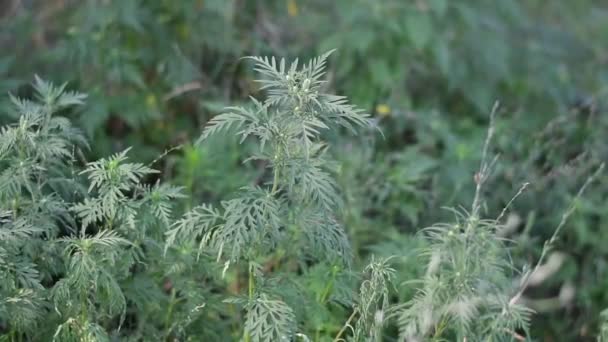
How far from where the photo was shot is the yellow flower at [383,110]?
479cm

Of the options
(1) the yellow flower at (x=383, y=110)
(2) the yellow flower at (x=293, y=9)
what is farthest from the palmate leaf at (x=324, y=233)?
(2) the yellow flower at (x=293, y=9)

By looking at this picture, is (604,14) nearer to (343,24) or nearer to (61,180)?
(343,24)

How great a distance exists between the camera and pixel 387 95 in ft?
16.8

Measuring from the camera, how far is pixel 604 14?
6.38m

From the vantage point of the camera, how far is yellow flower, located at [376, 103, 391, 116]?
189 inches

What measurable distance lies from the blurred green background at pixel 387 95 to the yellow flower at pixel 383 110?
0.01 meters

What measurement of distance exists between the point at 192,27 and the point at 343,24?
84 centimetres

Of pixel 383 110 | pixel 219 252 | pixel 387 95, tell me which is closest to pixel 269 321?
pixel 219 252

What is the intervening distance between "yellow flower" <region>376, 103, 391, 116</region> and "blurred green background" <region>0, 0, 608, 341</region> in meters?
0.01

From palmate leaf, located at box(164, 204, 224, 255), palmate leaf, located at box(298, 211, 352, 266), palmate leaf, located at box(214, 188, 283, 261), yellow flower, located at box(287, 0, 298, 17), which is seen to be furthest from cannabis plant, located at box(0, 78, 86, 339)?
yellow flower, located at box(287, 0, 298, 17)

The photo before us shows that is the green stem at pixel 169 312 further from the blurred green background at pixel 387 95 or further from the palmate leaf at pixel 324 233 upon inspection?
the blurred green background at pixel 387 95

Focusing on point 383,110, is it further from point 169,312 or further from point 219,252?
point 219,252

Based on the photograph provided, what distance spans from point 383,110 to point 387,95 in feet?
1.02

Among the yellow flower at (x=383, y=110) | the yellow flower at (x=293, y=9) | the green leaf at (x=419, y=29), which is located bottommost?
the yellow flower at (x=383, y=110)
